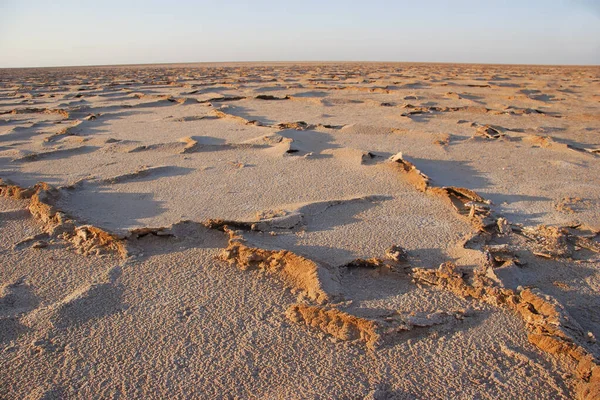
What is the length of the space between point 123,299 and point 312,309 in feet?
1.97

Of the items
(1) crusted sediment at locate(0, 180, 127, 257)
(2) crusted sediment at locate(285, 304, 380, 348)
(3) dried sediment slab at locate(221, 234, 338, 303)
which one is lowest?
(2) crusted sediment at locate(285, 304, 380, 348)

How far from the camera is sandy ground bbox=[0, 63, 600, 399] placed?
42.8 inches

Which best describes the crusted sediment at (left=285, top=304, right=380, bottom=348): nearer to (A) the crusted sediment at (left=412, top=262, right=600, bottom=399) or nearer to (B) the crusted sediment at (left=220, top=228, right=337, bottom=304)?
(B) the crusted sediment at (left=220, top=228, right=337, bottom=304)

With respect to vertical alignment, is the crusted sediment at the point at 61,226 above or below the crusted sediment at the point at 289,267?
above

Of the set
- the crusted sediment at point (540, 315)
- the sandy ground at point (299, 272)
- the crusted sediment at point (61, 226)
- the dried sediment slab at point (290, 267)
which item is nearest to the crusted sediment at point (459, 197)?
the sandy ground at point (299, 272)

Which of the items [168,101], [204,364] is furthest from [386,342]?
[168,101]

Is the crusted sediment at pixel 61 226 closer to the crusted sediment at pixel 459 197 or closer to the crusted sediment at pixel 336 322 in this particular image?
the crusted sediment at pixel 336 322

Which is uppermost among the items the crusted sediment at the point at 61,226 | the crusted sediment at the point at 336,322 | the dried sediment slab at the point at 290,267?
the crusted sediment at the point at 61,226

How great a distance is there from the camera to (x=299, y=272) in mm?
1502

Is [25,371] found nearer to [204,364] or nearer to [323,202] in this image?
[204,364]

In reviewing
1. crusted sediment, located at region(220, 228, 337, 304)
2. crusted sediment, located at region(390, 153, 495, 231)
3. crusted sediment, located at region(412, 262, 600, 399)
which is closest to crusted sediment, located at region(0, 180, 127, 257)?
crusted sediment, located at region(220, 228, 337, 304)

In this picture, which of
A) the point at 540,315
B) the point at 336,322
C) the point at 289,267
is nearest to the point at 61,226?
the point at 289,267

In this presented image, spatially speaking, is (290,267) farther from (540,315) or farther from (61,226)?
(61,226)

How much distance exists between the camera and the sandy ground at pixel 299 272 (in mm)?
1088
